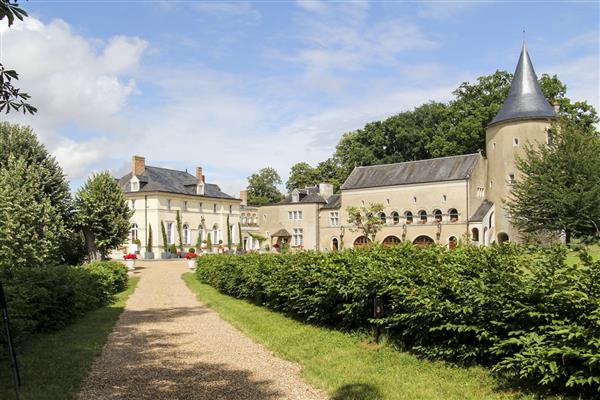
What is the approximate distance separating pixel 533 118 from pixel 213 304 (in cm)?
3277

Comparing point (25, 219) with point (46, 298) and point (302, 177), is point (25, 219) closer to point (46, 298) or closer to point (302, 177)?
point (46, 298)

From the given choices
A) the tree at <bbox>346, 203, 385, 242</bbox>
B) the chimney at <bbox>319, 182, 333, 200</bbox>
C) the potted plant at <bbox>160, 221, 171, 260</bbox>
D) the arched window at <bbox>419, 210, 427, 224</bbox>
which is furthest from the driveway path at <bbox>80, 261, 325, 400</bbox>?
the chimney at <bbox>319, 182, 333, 200</bbox>

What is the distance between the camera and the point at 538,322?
19.3 feet

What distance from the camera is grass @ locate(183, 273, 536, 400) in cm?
617

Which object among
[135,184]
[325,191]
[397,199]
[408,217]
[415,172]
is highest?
[415,172]

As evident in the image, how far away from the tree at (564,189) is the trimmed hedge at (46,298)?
25.1 meters

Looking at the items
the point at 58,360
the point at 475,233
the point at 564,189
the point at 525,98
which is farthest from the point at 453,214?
the point at 58,360

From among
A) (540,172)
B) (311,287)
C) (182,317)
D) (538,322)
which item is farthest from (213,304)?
(540,172)

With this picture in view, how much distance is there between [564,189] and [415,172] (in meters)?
19.3

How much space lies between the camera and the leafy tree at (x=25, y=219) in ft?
68.6

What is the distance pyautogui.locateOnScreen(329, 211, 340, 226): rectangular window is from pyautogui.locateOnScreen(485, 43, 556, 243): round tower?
1548 cm

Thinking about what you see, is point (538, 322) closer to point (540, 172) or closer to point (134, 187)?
point (540, 172)

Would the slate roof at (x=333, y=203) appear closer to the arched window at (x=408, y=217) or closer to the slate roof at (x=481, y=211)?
the arched window at (x=408, y=217)

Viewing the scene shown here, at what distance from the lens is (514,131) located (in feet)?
134
